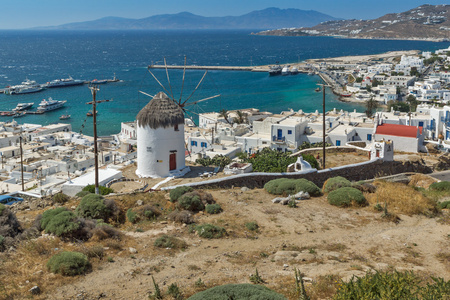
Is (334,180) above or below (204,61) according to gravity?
below

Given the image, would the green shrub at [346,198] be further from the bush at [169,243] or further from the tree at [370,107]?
the tree at [370,107]

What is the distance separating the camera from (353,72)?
134625mm

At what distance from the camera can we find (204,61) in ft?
607

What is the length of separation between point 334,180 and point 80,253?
1216cm

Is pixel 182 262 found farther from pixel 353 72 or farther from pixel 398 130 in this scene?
pixel 353 72

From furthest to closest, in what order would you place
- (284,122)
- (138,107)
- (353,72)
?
(353,72) → (138,107) → (284,122)

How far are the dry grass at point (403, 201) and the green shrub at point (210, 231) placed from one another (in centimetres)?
696

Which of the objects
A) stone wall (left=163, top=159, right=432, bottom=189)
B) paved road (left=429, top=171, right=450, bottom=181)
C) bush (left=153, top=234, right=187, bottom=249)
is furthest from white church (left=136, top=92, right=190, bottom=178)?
paved road (left=429, top=171, right=450, bottom=181)

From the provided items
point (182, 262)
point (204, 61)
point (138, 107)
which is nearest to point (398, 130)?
point (182, 262)

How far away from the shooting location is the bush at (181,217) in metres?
15.4

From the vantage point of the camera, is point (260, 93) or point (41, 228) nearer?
point (41, 228)

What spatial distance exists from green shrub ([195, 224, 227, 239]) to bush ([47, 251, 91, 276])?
12.5 feet

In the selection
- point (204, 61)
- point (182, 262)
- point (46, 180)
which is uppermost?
point (204, 61)

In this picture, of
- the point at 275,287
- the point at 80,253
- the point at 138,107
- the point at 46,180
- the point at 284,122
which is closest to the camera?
the point at 275,287
